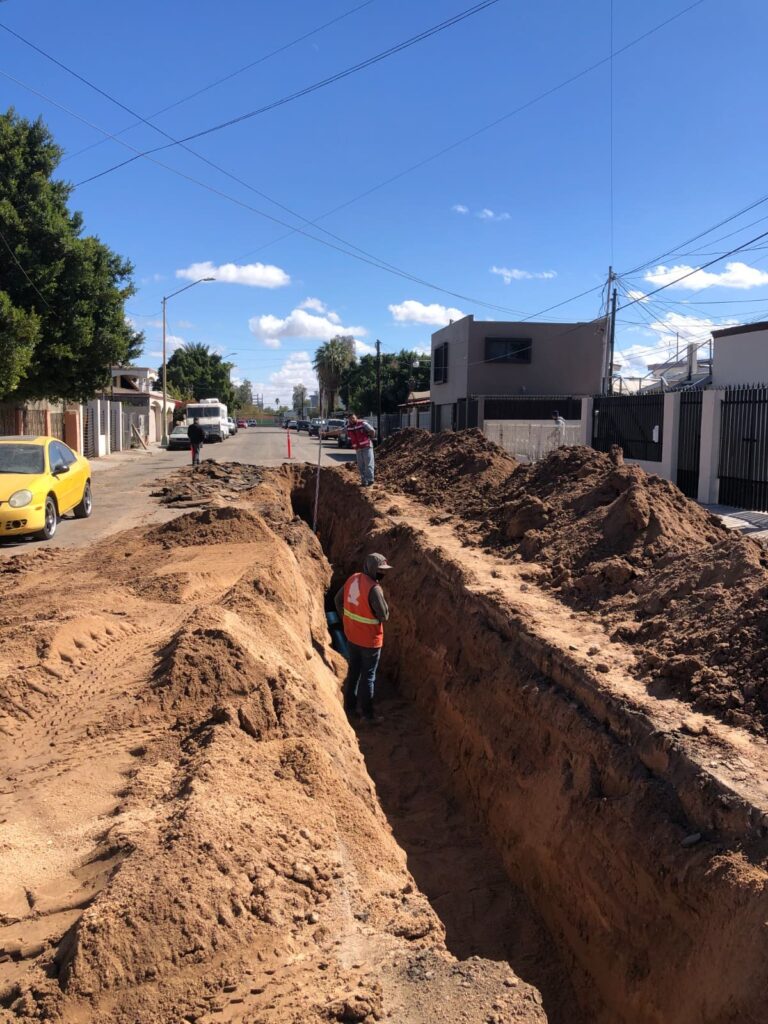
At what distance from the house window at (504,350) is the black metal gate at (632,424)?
1644cm

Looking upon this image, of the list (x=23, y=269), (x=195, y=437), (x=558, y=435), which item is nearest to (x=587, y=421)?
(x=558, y=435)

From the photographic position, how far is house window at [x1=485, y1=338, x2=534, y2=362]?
3650cm

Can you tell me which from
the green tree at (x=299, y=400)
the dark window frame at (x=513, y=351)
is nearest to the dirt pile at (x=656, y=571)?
the dark window frame at (x=513, y=351)

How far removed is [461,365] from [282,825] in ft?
114

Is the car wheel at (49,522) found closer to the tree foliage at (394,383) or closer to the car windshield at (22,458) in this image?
the car windshield at (22,458)

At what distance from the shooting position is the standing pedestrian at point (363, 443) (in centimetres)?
1600

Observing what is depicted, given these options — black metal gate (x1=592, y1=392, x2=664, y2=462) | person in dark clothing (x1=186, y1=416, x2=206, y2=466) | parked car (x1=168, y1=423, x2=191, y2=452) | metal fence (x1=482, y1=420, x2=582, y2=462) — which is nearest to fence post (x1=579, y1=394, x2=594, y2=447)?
black metal gate (x1=592, y1=392, x2=664, y2=462)

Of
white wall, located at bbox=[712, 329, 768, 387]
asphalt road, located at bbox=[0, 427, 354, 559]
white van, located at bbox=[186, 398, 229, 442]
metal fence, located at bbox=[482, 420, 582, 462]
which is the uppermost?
white wall, located at bbox=[712, 329, 768, 387]

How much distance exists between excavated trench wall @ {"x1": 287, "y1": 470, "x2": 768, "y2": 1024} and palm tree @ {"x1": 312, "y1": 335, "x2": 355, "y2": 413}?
233ft

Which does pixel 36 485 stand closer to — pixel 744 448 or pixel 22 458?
pixel 22 458

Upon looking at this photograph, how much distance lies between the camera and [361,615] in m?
7.70

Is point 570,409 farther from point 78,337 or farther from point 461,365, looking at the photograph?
point 78,337

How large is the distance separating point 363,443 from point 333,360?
62436mm

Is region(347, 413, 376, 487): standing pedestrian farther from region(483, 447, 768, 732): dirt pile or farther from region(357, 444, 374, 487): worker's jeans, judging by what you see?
region(483, 447, 768, 732): dirt pile
